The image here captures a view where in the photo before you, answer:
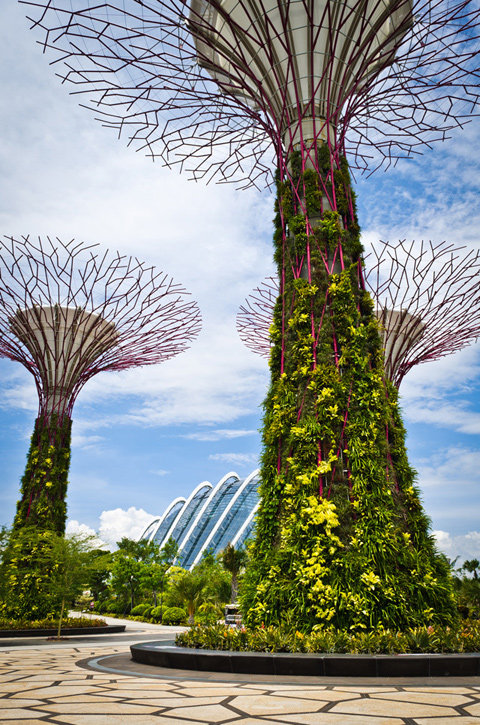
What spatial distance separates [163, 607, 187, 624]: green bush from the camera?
73.4 feet

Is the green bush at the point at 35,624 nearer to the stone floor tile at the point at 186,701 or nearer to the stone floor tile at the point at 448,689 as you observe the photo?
the stone floor tile at the point at 186,701

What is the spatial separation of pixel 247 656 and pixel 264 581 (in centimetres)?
184

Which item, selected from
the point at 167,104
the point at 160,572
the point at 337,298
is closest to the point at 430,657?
the point at 337,298

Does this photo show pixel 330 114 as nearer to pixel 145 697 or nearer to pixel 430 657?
pixel 430 657

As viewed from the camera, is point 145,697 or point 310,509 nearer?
point 145,697

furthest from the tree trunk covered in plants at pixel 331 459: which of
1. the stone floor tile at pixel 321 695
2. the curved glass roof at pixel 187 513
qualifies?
the curved glass roof at pixel 187 513

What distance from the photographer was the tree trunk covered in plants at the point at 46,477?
15875 mm

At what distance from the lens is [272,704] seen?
342 centimetres

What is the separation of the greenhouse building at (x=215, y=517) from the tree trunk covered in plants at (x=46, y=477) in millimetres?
32811

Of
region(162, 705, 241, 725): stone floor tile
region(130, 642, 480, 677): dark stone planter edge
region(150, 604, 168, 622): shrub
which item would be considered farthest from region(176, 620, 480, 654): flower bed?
region(150, 604, 168, 622): shrub

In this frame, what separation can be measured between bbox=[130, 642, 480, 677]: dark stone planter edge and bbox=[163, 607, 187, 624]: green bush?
18.8 m

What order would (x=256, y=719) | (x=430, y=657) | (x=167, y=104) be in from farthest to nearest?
(x=167, y=104) → (x=430, y=657) → (x=256, y=719)

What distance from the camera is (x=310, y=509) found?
6.76m

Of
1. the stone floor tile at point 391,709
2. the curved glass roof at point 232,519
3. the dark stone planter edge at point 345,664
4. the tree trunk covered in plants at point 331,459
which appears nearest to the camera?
the stone floor tile at point 391,709
